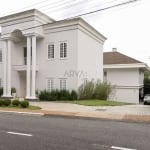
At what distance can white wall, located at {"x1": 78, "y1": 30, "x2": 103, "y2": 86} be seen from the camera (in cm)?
2364

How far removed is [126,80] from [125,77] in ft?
1.70

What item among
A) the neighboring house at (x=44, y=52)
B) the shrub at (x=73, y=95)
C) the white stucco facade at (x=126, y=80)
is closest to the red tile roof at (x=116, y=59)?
the white stucco facade at (x=126, y=80)

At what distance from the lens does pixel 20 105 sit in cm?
1667

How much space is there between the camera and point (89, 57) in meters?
26.1

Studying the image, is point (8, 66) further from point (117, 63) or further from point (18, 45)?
point (117, 63)

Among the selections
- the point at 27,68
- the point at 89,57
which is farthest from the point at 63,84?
the point at 89,57

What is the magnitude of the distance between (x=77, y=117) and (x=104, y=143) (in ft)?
18.9

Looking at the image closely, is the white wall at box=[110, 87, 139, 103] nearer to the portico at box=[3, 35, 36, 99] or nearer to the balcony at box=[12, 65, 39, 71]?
the balcony at box=[12, 65, 39, 71]

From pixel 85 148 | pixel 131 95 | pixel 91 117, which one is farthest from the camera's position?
pixel 131 95

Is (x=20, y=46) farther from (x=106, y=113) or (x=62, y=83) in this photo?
(x=106, y=113)

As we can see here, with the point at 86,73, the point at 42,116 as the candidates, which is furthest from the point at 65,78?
the point at 42,116

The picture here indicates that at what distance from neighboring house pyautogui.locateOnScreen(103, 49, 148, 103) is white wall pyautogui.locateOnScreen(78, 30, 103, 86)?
6759mm

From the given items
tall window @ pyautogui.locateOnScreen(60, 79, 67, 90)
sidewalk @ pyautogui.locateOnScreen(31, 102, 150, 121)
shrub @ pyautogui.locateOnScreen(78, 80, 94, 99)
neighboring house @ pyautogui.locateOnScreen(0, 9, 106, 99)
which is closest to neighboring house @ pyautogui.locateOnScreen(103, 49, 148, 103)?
neighboring house @ pyautogui.locateOnScreen(0, 9, 106, 99)

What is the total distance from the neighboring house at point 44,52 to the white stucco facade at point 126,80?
9.66 m
